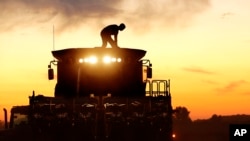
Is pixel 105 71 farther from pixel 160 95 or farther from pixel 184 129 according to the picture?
pixel 184 129

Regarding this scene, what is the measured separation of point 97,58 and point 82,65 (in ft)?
3.73

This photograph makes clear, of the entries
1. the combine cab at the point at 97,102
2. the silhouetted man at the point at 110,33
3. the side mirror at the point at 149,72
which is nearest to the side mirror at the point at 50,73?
Result: the combine cab at the point at 97,102

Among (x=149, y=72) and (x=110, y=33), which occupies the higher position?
(x=110, y=33)

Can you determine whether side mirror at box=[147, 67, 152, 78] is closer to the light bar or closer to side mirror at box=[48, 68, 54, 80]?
the light bar

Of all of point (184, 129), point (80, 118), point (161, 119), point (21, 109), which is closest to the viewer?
point (80, 118)

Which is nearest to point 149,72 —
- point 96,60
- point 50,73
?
point 96,60

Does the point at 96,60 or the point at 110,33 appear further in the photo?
the point at 110,33

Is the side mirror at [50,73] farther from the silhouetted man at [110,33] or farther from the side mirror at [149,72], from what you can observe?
the side mirror at [149,72]

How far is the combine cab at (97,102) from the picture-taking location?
3447 centimetres

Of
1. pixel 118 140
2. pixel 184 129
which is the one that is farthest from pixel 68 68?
pixel 184 129

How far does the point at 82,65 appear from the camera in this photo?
116ft

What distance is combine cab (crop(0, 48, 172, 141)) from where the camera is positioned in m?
34.5

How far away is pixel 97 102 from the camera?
35031mm

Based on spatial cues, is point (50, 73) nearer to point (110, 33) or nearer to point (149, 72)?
point (110, 33)
